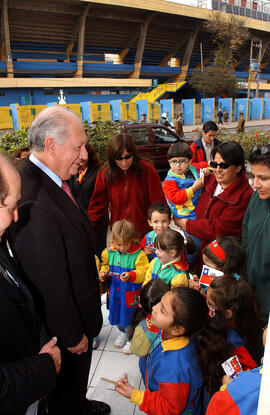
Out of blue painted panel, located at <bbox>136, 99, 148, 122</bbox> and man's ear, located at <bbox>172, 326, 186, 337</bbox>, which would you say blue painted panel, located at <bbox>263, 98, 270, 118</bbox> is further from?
man's ear, located at <bbox>172, 326, 186, 337</bbox>

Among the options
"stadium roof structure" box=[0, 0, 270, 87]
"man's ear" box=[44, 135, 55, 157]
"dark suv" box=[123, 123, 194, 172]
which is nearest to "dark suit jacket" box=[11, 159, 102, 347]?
"man's ear" box=[44, 135, 55, 157]

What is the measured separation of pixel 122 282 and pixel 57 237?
3.89 ft

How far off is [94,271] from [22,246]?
468mm

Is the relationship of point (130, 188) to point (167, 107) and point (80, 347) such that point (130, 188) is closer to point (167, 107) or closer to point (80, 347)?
point (80, 347)

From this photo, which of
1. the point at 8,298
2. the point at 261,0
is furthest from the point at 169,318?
the point at 261,0

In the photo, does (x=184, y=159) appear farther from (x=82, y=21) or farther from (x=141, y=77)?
(x=141, y=77)

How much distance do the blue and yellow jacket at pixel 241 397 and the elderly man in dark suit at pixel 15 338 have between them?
70 centimetres

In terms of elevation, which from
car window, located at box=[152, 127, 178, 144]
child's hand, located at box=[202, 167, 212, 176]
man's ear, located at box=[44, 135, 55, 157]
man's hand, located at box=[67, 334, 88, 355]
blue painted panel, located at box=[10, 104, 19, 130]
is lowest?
man's hand, located at box=[67, 334, 88, 355]

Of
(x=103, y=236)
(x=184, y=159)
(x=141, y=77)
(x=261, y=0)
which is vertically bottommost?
(x=103, y=236)

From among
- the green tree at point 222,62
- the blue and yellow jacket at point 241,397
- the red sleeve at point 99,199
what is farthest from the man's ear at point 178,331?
the green tree at point 222,62

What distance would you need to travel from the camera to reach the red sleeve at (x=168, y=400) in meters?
1.33

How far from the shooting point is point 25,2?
22578mm

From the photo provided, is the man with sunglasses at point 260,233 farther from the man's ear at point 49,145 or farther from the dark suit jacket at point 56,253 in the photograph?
the man's ear at point 49,145

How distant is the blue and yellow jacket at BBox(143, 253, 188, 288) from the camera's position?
6.81 ft
